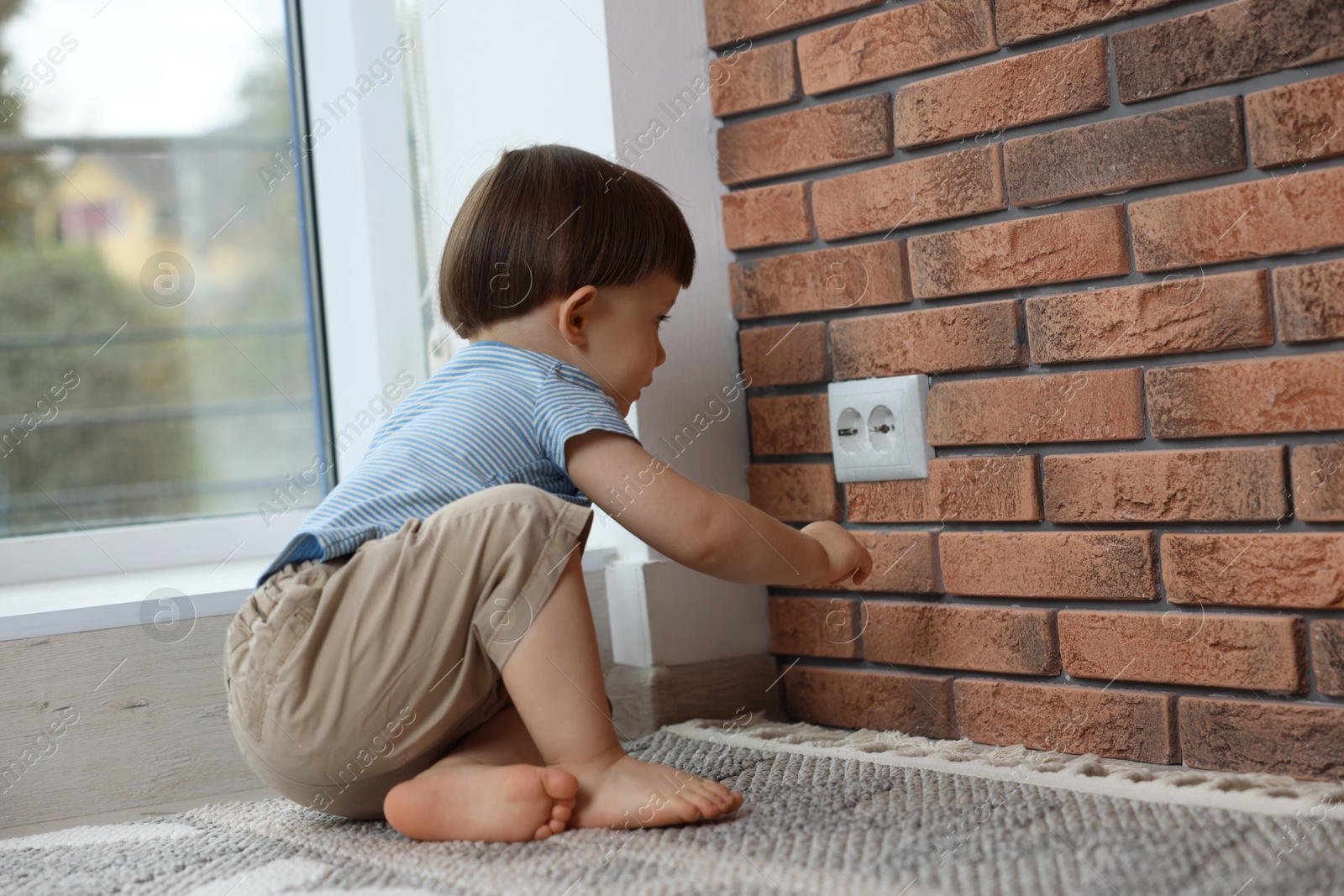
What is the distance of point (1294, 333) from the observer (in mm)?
1003

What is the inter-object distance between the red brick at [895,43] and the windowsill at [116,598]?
2.14 ft

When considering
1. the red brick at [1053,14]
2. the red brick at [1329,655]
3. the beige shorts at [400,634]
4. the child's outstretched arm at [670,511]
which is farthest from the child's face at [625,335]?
the red brick at [1329,655]

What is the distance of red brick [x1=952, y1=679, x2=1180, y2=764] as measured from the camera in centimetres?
111

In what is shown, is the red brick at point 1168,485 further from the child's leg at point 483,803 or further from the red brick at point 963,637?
the child's leg at point 483,803

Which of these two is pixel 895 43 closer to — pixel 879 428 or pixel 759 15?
pixel 759 15

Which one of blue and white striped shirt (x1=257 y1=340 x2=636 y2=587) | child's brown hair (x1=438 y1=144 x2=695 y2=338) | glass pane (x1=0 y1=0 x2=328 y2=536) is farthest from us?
glass pane (x1=0 y1=0 x2=328 y2=536)

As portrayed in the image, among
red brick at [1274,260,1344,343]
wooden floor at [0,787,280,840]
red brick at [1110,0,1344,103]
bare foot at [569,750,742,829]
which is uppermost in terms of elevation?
red brick at [1110,0,1344,103]

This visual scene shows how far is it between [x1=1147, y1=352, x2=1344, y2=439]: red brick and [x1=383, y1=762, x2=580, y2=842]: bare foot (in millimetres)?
656

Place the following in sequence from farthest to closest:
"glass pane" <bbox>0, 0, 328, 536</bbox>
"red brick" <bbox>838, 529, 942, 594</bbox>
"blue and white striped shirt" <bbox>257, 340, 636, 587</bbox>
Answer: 1. "glass pane" <bbox>0, 0, 328, 536</bbox>
2. "red brick" <bbox>838, 529, 942, 594</bbox>
3. "blue and white striped shirt" <bbox>257, 340, 636, 587</bbox>

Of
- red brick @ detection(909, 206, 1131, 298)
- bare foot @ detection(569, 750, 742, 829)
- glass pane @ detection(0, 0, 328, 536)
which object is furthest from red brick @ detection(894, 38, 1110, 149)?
glass pane @ detection(0, 0, 328, 536)

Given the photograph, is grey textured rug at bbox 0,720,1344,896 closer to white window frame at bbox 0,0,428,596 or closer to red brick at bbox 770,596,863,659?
red brick at bbox 770,596,863,659

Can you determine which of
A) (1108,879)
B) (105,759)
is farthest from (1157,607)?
(105,759)

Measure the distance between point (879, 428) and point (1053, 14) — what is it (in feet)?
1.54

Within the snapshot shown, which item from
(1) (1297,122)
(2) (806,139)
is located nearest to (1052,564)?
(1) (1297,122)
